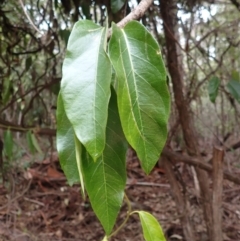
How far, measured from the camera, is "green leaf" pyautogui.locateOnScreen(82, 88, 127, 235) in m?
0.52

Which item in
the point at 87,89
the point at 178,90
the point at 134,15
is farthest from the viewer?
the point at 178,90

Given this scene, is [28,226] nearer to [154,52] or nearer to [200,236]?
[200,236]

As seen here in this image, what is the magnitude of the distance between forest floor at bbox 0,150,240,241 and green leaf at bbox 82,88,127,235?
1.27m

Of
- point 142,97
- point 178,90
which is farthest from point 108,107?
point 178,90

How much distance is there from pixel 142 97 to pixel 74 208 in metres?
1.76

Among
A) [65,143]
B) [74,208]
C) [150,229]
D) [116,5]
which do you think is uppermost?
[116,5]

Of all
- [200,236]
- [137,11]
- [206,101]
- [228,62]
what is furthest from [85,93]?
[206,101]

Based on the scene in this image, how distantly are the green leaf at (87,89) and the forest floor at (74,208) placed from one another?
1.38 metres

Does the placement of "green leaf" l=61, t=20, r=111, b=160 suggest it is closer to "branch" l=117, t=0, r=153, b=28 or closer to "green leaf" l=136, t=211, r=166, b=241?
"branch" l=117, t=0, r=153, b=28

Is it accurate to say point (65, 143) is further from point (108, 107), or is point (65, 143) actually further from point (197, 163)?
Result: point (197, 163)

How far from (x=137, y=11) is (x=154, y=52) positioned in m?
0.10

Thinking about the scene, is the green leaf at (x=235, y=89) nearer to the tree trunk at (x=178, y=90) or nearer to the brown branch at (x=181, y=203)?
the tree trunk at (x=178, y=90)

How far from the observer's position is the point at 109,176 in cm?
52

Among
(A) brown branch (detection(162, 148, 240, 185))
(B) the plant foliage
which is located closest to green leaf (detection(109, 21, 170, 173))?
(B) the plant foliage
